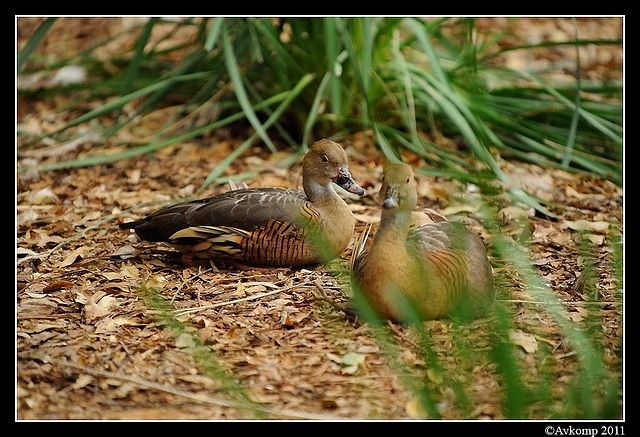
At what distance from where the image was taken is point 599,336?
11.9ft

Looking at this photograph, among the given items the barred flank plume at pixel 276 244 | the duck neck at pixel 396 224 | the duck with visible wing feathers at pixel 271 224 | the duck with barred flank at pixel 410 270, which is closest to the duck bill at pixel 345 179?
the duck with visible wing feathers at pixel 271 224

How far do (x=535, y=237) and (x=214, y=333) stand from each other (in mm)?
1731

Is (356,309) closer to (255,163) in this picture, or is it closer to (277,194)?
(277,194)

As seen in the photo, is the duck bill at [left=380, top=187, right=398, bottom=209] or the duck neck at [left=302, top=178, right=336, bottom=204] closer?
the duck bill at [left=380, top=187, right=398, bottom=209]

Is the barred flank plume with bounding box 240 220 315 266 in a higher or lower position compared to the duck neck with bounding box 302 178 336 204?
lower

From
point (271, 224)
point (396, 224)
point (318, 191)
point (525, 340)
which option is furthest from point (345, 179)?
point (525, 340)

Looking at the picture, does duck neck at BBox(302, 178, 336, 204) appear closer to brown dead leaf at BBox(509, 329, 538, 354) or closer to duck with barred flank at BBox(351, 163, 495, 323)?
duck with barred flank at BBox(351, 163, 495, 323)

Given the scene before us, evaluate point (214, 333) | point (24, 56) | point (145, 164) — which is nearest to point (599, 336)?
point (214, 333)

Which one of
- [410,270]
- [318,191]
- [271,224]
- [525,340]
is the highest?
[318,191]

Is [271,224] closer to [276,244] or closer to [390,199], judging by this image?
[276,244]

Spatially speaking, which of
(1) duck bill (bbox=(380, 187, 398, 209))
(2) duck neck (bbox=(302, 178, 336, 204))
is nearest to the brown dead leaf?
(1) duck bill (bbox=(380, 187, 398, 209))

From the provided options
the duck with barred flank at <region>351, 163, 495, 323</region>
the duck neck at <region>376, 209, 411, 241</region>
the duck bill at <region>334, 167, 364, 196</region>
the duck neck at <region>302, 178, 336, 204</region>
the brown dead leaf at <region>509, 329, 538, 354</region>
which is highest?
the duck bill at <region>334, 167, 364, 196</region>

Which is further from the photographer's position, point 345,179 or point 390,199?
point 345,179

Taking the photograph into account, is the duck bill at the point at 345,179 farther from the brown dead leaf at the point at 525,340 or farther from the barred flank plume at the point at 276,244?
the brown dead leaf at the point at 525,340
